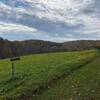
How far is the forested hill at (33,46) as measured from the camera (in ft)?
291

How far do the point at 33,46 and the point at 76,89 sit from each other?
73913mm

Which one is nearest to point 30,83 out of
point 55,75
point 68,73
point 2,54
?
point 55,75

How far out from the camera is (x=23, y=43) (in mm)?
105938

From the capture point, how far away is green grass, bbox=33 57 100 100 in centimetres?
2044

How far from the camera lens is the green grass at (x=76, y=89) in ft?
67.1

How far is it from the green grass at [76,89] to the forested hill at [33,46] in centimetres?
5886

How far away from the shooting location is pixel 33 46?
96.2 m

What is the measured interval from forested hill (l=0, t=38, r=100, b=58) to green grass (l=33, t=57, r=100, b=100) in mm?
58855

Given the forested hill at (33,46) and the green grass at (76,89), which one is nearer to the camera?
the green grass at (76,89)

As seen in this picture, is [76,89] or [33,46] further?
[33,46]

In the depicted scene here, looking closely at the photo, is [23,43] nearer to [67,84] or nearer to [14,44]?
[14,44]

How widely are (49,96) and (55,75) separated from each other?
8272 millimetres

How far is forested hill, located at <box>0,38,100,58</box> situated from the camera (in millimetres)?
88625

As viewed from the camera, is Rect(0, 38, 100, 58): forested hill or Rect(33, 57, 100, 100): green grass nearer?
Rect(33, 57, 100, 100): green grass
